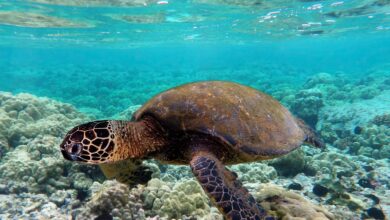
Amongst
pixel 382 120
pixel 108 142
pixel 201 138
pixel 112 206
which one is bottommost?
pixel 382 120

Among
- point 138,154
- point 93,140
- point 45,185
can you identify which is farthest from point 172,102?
point 45,185

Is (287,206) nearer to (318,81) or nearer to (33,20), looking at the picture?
(318,81)

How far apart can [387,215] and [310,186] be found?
1.87 meters

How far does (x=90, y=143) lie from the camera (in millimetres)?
3387

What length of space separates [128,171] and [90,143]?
1282 mm

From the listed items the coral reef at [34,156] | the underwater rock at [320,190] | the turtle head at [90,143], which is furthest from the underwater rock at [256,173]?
the turtle head at [90,143]

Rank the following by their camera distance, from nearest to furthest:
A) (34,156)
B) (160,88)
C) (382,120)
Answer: (34,156), (382,120), (160,88)

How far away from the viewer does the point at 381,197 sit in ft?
23.9

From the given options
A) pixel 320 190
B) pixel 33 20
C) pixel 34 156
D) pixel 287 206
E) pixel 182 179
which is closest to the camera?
pixel 287 206

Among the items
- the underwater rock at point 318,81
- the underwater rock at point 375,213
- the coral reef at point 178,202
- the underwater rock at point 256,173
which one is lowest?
the underwater rock at point 318,81

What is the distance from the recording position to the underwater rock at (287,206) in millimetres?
4336

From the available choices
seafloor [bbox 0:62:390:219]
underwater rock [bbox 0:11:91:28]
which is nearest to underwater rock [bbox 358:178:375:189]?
seafloor [bbox 0:62:390:219]

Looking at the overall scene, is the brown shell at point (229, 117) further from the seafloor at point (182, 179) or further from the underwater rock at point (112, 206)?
the underwater rock at point (112, 206)

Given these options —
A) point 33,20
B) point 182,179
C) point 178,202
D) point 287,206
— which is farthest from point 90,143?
point 33,20
